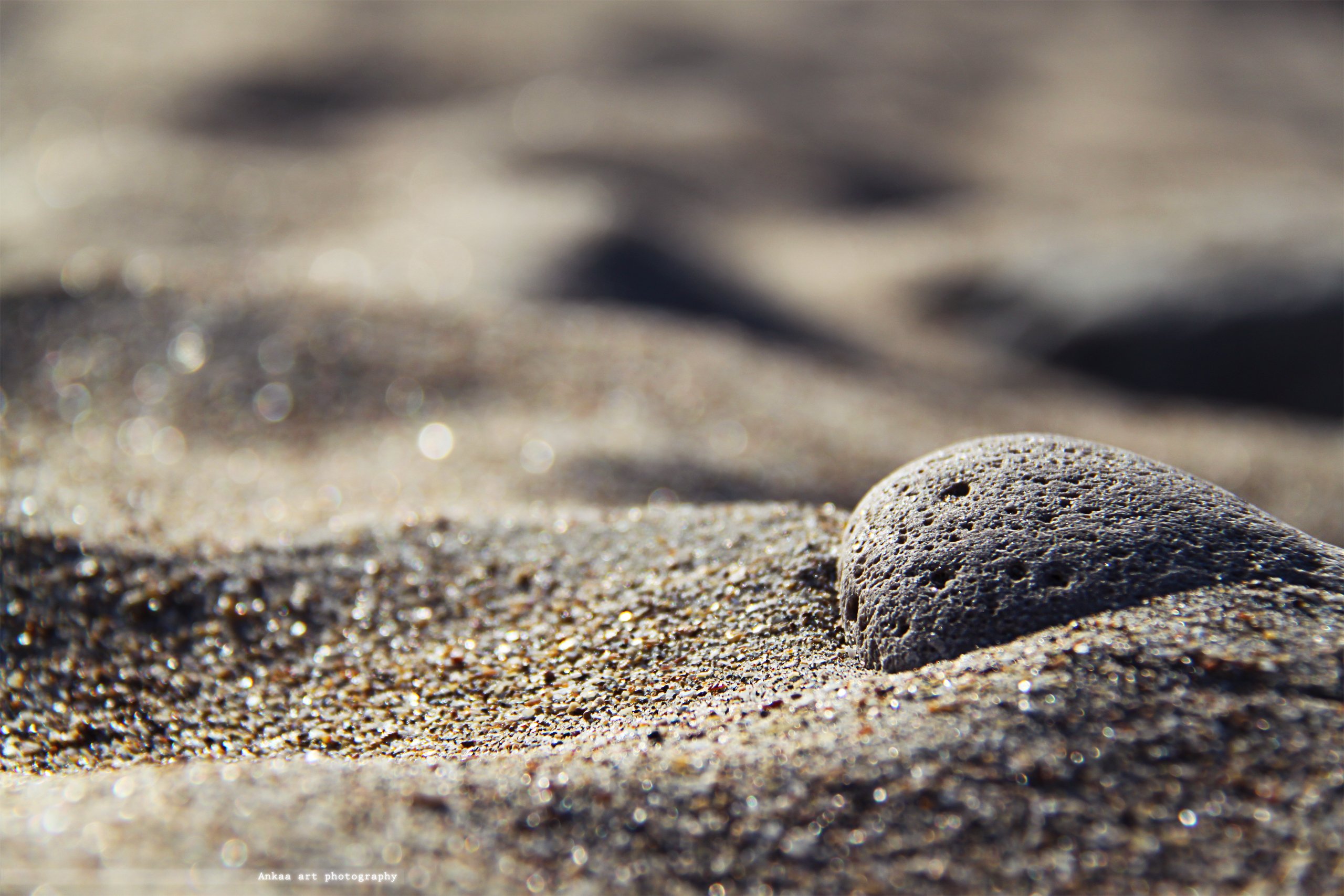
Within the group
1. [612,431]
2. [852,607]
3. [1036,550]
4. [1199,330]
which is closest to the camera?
[1036,550]

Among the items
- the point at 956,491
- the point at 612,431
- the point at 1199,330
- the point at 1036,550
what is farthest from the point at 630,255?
the point at 1036,550

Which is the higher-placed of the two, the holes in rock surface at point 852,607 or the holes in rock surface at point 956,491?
the holes in rock surface at point 956,491

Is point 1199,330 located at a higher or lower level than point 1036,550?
lower

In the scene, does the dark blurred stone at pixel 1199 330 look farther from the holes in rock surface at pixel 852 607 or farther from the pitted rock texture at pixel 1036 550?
the holes in rock surface at pixel 852 607

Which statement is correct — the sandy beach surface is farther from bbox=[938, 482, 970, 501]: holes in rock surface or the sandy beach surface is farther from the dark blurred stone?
bbox=[938, 482, 970, 501]: holes in rock surface

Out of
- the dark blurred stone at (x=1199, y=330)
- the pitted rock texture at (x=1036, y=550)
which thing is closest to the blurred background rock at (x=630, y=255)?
the dark blurred stone at (x=1199, y=330)

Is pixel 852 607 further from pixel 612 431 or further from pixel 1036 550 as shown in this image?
pixel 612 431

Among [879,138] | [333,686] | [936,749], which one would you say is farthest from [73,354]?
[879,138]
